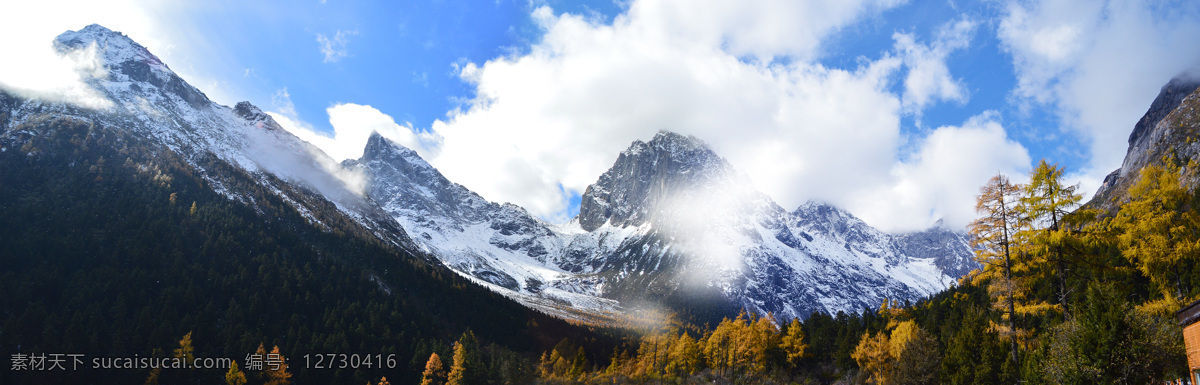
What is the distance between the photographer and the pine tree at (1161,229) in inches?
843

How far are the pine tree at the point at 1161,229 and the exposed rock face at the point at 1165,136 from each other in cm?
1179

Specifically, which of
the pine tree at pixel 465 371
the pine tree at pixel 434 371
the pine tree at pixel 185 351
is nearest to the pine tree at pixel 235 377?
the pine tree at pixel 185 351

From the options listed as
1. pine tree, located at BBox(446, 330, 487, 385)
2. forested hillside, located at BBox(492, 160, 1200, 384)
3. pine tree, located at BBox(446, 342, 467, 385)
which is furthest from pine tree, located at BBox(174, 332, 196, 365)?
forested hillside, located at BBox(492, 160, 1200, 384)

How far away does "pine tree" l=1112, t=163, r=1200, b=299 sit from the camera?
21422mm

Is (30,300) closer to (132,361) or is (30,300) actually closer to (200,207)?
(132,361)

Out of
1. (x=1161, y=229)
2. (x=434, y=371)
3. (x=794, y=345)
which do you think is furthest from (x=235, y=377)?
(x=1161, y=229)

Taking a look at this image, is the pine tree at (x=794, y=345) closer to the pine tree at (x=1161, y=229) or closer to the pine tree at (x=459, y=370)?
the pine tree at (x=459, y=370)

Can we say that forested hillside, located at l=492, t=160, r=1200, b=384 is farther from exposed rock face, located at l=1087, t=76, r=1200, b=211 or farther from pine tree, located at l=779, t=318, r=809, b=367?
pine tree, located at l=779, t=318, r=809, b=367

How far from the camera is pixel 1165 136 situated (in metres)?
105

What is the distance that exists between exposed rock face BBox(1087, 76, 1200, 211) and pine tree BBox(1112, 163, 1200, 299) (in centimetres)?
1179

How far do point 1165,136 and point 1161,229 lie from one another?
414 ft

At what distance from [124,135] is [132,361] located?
140 metres

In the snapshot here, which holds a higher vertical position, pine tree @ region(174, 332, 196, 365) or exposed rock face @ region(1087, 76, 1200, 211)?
exposed rock face @ region(1087, 76, 1200, 211)

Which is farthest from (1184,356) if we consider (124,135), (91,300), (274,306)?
(124,135)
